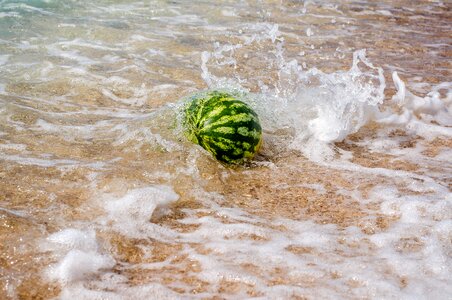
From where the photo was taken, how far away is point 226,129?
3766mm

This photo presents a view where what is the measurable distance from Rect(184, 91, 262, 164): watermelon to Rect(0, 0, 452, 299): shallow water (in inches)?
5.0

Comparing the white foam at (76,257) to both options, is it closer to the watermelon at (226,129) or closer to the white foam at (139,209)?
the white foam at (139,209)

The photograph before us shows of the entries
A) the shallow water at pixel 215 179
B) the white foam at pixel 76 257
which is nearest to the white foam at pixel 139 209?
the shallow water at pixel 215 179

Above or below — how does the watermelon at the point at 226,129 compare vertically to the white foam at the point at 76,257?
above

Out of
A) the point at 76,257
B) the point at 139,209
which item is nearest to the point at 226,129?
the point at 139,209

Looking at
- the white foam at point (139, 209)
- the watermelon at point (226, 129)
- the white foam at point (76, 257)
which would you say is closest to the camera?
the white foam at point (76, 257)

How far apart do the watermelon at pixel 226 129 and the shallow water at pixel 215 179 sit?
127mm

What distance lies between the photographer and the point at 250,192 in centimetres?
361

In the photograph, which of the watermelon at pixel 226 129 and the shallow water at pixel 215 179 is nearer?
the shallow water at pixel 215 179

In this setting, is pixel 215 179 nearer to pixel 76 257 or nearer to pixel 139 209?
pixel 139 209

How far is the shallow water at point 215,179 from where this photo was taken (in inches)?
101

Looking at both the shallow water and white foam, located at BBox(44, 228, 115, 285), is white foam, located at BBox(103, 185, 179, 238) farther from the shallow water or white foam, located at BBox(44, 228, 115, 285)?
white foam, located at BBox(44, 228, 115, 285)

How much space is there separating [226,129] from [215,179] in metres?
0.42

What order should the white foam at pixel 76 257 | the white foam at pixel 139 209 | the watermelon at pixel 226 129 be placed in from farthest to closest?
the watermelon at pixel 226 129
the white foam at pixel 139 209
the white foam at pixel 76 257
